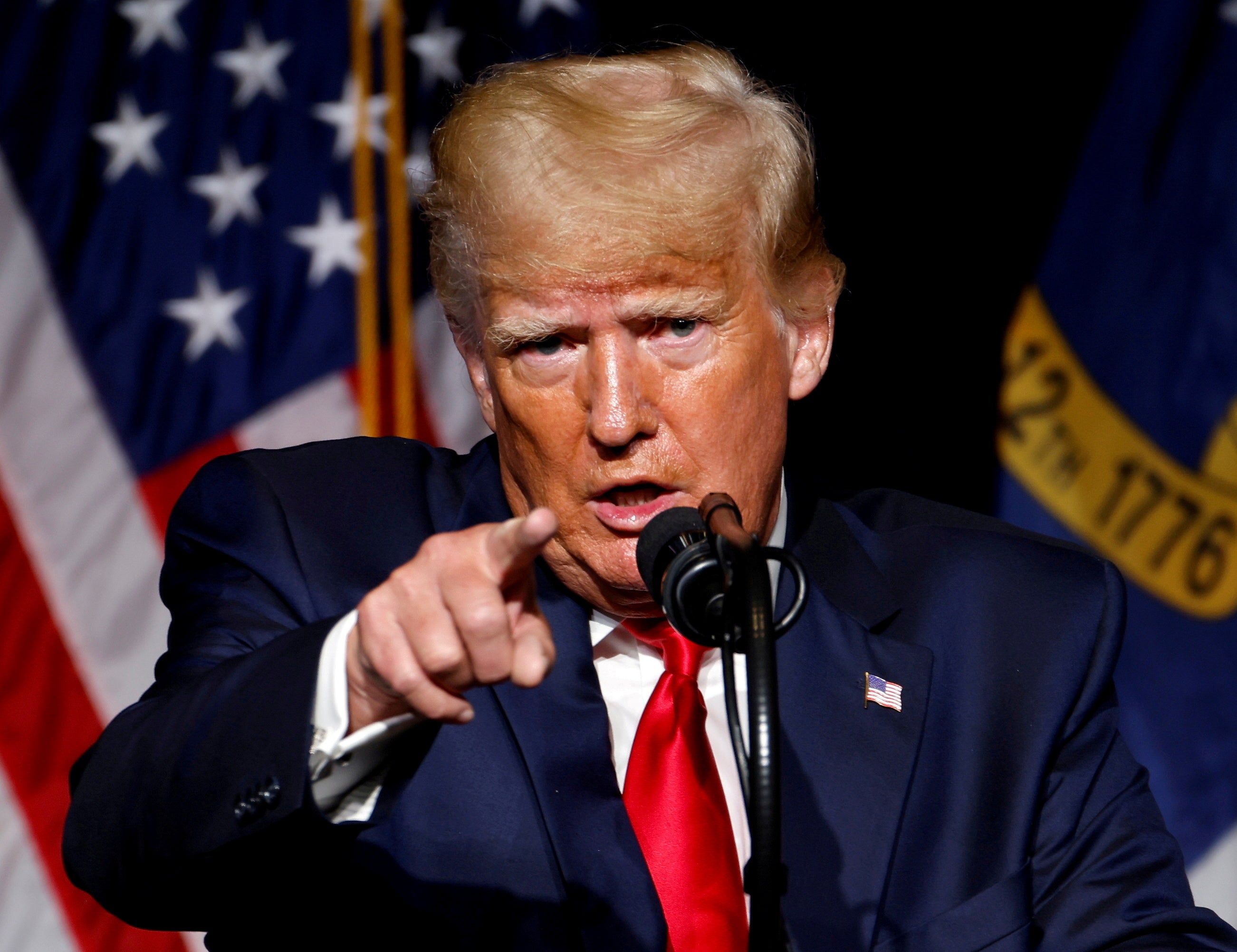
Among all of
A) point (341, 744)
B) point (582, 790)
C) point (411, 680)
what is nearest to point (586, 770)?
point (582, 790)

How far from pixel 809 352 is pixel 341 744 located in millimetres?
886

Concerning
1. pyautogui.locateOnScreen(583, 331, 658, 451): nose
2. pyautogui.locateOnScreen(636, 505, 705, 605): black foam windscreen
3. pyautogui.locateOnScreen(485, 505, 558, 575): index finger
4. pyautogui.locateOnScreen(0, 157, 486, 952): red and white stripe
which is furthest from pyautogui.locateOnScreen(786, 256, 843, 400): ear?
pyautogui.locateOnScreen(0, 157, 486, 952): red and white stripe

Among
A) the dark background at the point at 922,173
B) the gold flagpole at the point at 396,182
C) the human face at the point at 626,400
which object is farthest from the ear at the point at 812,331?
the gold flagpole at the point at 396,182

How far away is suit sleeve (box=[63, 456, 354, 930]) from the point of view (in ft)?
3.57

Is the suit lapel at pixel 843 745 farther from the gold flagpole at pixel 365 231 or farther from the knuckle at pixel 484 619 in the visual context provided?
the gold flagpole at pixel 365 231

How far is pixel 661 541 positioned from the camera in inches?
38.3

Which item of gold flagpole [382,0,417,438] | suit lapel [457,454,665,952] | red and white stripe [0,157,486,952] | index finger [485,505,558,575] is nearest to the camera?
index finger [485,505,558,575]

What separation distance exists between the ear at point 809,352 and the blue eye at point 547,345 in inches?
14.0

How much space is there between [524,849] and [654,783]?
165 millimetres

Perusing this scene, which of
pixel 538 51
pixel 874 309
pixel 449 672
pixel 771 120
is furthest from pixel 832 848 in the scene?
pixel 538 51

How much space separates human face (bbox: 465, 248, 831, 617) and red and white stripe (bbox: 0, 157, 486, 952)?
60.4 inches

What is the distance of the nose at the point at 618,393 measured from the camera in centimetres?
139

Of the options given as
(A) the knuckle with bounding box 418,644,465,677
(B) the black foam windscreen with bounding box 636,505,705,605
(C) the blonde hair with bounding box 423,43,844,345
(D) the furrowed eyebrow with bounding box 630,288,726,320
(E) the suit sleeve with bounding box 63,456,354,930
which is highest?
(C) the blonde hair with bounding box 423,43,844,345

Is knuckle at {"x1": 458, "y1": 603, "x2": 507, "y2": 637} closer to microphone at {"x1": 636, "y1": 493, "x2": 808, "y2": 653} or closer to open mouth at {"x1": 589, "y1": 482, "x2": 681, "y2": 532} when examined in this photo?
microphone at {"x1": 636, "y1": 493, "x2": 808, "y2": 653}
